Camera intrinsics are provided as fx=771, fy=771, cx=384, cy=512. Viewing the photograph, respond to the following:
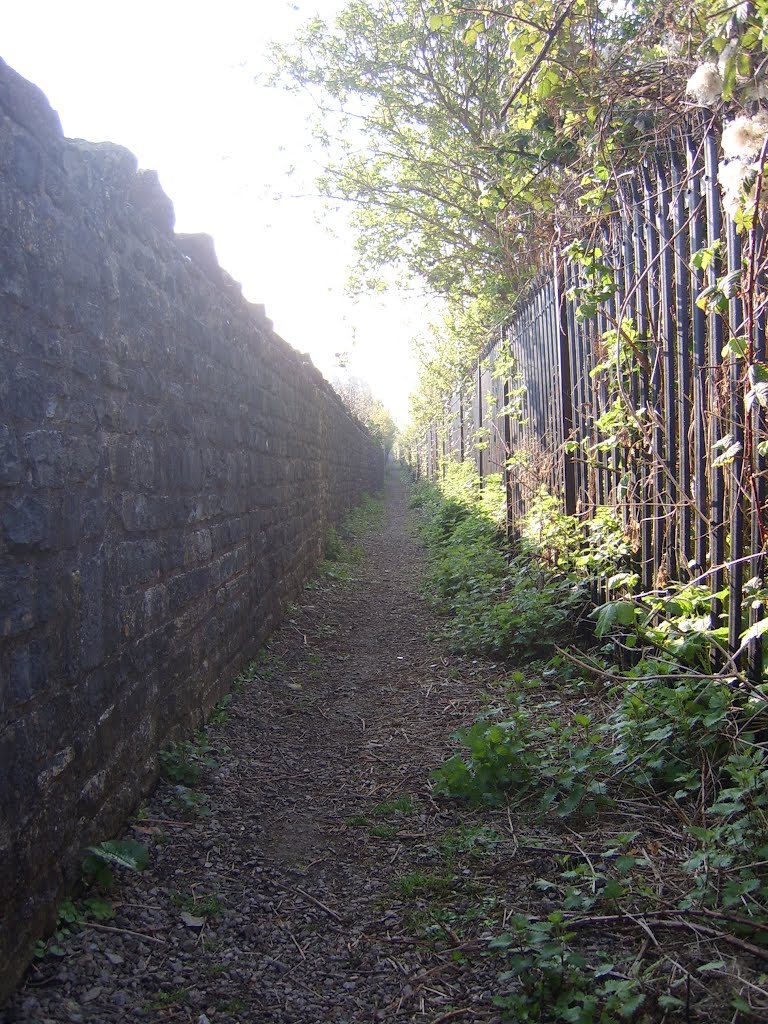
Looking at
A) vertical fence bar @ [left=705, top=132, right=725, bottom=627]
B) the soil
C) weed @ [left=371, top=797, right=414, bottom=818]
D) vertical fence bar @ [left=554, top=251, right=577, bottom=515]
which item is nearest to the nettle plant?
vertical fence bar @ [left=554, top=251, right=577, bottom=515]

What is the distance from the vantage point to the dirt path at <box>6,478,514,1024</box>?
6.15 ft

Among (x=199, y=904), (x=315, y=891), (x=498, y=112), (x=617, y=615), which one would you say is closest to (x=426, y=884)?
(x=315, y=891)

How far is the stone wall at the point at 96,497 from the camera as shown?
190 centimetres

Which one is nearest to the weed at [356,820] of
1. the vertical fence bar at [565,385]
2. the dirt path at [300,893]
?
the dirt path at [300,893]

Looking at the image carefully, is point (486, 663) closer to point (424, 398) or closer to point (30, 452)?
point (30, 452)

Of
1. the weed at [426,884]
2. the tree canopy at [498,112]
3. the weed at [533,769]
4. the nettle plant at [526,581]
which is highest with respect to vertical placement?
the tree canopy at [498,112]

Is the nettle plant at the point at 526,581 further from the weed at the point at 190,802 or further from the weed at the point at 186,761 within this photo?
the weed at the point at 190,802

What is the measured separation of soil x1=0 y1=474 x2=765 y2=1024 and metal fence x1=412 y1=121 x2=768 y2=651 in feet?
3.57

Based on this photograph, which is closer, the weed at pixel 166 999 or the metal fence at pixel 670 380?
the weed at pixel 166 999

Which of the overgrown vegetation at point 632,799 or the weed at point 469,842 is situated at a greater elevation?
the overgrown vegetation at point 632,799

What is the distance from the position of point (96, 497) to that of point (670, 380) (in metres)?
2.24

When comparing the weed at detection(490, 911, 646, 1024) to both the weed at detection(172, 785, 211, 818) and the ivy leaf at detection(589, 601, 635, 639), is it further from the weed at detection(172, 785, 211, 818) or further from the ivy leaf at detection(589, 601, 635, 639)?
the ivy leaf at detection(589, 601, 635, 639)

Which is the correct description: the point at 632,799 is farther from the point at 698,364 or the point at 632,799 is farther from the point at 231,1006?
the point at 698,364

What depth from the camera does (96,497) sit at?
8.05 ft
